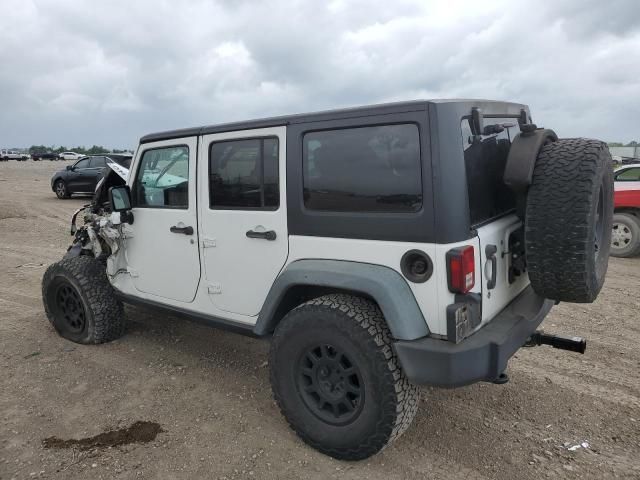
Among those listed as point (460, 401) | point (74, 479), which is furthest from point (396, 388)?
point (74, 479)

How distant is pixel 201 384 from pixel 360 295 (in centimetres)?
175

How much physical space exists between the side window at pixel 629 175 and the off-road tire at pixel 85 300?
798 centimetres

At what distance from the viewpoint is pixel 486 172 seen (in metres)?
2.67

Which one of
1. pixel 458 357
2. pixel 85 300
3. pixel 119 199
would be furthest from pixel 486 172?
pixel 85 300

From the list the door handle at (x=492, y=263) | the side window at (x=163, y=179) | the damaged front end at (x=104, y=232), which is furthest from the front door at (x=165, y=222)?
the door handle at (x=492, y=263)

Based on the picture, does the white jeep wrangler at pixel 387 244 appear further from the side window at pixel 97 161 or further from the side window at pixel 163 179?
the side window at pixel 97 161

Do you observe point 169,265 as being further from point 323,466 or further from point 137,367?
point 323,466

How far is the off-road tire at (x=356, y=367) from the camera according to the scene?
8.13 ft

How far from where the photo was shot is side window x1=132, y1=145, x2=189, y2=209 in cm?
356

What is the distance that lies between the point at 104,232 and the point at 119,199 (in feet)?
1.31

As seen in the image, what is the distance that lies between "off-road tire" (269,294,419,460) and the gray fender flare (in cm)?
13

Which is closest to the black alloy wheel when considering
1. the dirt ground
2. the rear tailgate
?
the dirt ground

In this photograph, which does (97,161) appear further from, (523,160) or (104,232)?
(523,160)

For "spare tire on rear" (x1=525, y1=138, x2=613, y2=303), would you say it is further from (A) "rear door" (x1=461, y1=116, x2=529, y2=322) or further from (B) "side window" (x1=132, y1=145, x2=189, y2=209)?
(B) "side window" (x1=132, y1=145, x2=189, y2=209)
